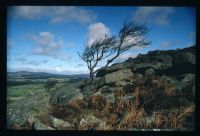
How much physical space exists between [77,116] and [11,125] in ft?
3.14

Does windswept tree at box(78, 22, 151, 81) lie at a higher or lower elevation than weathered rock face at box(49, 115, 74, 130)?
higher

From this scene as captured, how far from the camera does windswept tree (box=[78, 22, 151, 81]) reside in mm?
5414

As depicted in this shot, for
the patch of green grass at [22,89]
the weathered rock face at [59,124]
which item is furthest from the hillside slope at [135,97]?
the patch of green grass at [22,89]

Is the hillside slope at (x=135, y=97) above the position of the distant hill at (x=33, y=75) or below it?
below

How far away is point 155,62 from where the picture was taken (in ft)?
18.1

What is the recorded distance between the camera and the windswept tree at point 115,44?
17.8 feet

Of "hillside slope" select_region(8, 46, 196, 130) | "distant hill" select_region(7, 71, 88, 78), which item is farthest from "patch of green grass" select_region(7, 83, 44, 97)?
"hillside slope" select_region(8, 46, 196, 130)

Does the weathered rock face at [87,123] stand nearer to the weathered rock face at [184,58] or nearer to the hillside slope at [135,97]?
the hillside slope at [135,97]

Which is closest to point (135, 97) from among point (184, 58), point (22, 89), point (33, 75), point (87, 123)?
point (87, 123)

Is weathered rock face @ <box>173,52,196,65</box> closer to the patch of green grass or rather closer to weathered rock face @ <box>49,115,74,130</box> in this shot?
weathered rock face @ <box>49,115,74,130</box>

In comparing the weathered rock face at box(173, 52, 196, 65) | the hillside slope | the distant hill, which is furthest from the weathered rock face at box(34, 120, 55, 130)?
the weathered rock face at box(173, 52, 196, 65)

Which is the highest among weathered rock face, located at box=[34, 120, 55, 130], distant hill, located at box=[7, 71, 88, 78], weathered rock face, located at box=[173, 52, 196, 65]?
weathered rock face, located at box=[173, 52, 196, 65]
